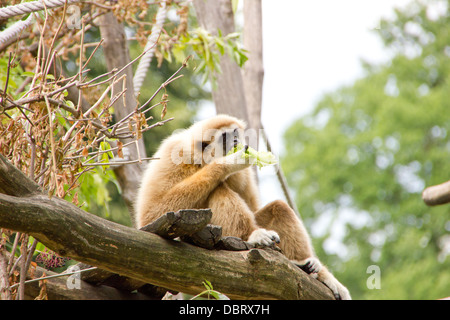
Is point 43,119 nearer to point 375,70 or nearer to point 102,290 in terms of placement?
point 102,290

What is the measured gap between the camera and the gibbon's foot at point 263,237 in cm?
411

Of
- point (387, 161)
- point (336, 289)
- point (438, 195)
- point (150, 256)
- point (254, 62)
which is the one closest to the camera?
point (150, 256)

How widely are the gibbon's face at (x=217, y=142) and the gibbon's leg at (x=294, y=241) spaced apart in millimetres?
635

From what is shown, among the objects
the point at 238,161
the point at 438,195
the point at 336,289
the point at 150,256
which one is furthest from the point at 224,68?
the point at 150,256

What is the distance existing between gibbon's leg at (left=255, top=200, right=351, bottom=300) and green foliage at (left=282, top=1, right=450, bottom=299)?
1412 centimetres

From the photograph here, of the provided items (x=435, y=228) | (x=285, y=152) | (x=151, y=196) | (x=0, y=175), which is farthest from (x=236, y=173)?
(x=285, y=152)

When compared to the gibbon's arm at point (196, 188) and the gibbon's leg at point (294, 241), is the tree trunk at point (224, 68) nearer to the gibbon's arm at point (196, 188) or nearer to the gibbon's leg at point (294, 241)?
the gibbon's leg at point (294, 241)

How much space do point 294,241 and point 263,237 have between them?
502mm

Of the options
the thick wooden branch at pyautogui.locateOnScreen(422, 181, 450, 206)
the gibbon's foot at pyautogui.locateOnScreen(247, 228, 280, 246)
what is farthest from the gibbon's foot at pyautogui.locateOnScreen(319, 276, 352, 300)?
the thick wooden branch at pyautogui.locateOnScreen(422, 181, 450, 206)

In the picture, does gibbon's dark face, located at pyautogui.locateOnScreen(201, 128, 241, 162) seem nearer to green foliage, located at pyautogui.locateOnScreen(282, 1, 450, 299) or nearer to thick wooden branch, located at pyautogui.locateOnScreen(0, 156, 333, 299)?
thick wooden branch, located at pyautogui.locateOnScreen(0, 156, 333, 299)

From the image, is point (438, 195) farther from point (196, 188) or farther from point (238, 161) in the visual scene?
point (196, 188)

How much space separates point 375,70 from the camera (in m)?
23.6

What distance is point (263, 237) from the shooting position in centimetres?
413

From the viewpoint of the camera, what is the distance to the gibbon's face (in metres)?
4.71
